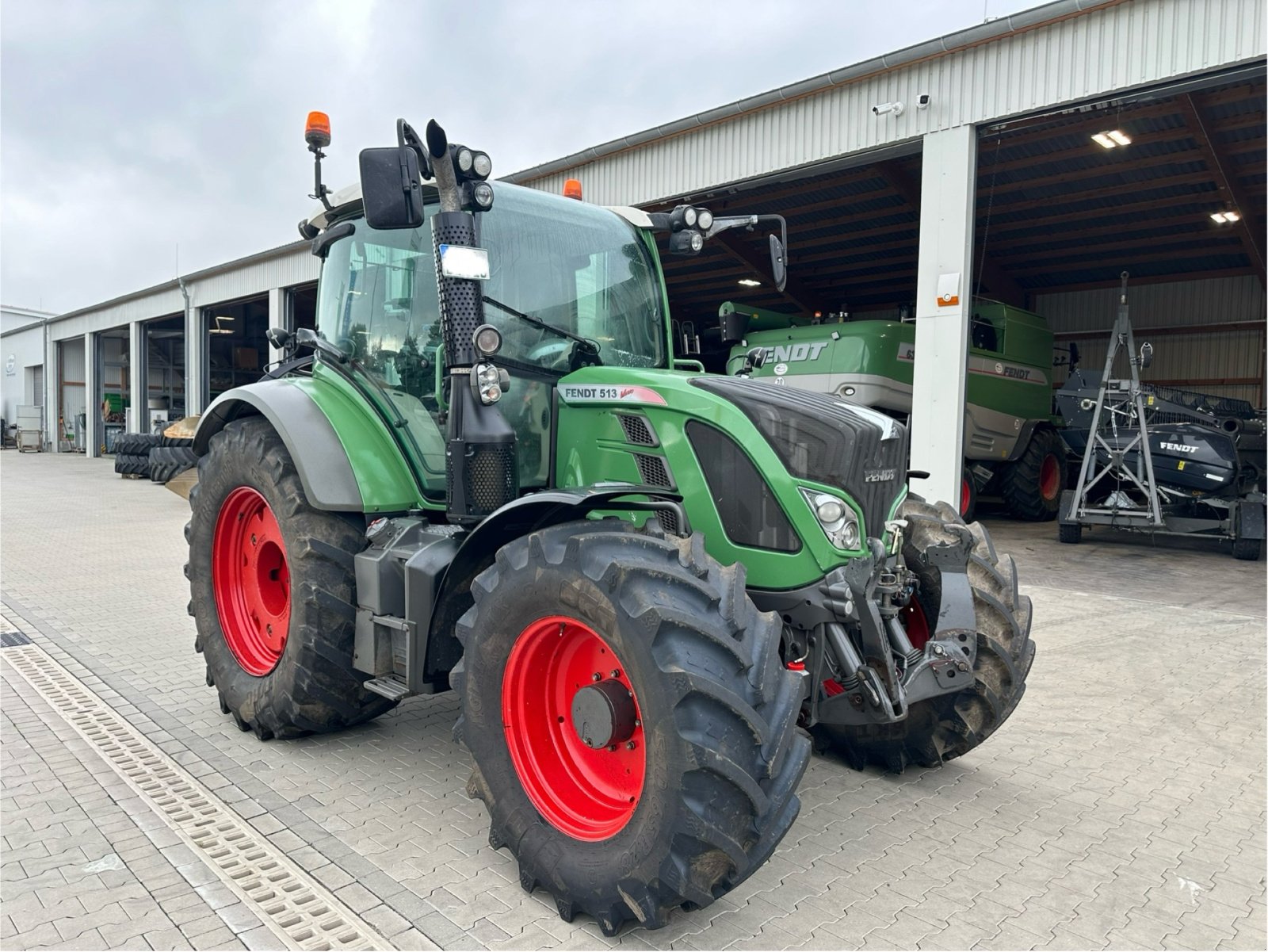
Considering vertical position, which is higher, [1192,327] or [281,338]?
[1192,327]

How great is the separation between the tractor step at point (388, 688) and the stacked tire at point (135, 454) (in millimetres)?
19954

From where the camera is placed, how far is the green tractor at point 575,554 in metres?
2.47

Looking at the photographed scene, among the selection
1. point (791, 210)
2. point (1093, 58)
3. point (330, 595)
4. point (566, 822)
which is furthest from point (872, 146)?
point (566, 822)

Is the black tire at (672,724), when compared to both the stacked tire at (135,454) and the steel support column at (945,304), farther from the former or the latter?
the stacked tire at (135,454)

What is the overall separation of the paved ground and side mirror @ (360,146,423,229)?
6.84ft

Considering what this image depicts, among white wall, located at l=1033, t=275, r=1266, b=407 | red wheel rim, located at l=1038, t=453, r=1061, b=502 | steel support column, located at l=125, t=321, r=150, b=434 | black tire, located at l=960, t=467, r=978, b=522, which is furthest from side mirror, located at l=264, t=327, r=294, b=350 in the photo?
steel support column, located at l=125, t=321, r=150, b=434

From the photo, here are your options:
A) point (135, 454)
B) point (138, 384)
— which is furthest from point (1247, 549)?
point (138, 384)

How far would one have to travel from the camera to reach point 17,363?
41.9 meters

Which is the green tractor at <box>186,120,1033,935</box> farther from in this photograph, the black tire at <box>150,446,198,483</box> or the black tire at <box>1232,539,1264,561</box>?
the black tire at <box>150,446,198,483</box>

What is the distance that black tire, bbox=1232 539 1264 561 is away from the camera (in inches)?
409

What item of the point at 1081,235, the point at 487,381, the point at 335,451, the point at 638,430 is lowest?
the point at 335,451

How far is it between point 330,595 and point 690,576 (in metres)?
1.80

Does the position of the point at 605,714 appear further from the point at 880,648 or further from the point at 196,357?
the point at 196,357

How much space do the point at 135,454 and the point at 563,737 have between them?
71.6 feet
